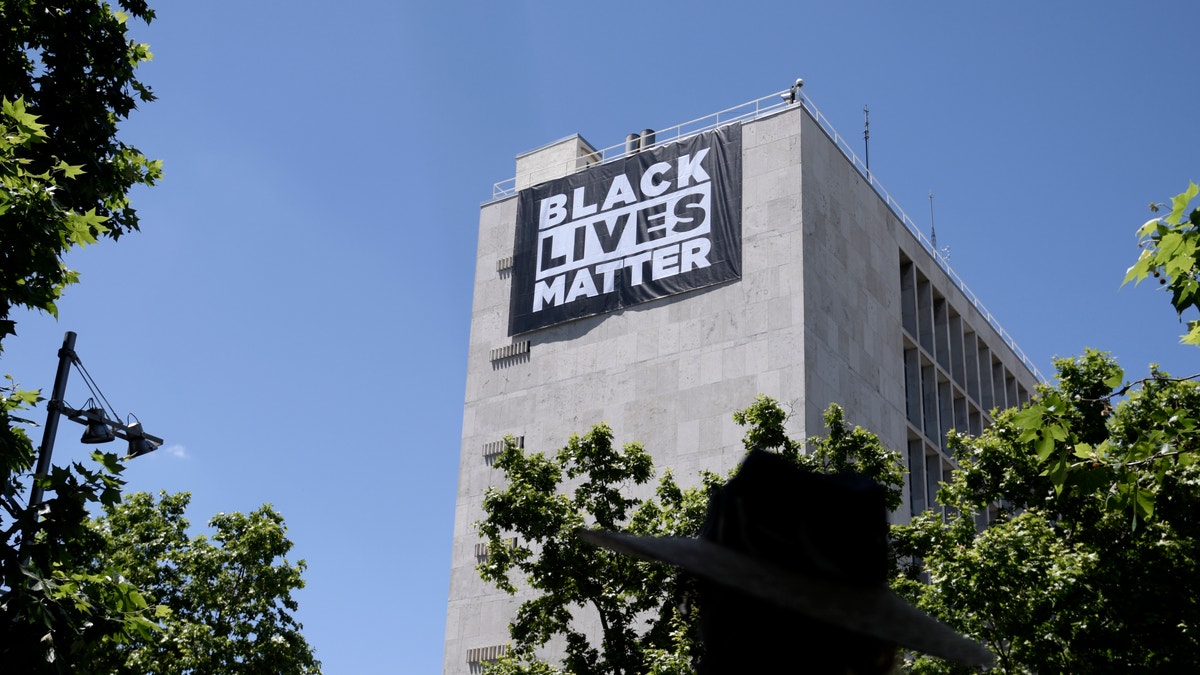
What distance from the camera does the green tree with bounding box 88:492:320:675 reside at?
3039 centimetres

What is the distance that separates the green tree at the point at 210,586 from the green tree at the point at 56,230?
18.8 meters

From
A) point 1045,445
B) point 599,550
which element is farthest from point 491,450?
point 1045,445

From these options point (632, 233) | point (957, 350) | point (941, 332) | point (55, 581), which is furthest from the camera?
point (957, 350)

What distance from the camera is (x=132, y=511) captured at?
1380 inches

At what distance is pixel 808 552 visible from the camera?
276 centimetres

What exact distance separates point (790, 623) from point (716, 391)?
38051mm

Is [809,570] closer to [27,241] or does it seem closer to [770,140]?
[27,241]

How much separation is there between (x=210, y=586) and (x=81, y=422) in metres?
16.5

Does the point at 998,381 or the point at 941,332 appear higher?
the point at 998,381

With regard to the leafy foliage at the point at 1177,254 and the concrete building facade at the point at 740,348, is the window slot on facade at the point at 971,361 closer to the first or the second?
the concrete building facade at the point at 740,348

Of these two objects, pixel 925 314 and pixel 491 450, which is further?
pixel 925 314

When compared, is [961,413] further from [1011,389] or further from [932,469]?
[1011,389]

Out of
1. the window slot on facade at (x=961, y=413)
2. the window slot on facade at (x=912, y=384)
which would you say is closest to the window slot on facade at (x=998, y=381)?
the window slot on facade at (x=961, y=413)

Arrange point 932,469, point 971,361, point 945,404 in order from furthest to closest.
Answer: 1. point 971,361
2. point 945,404
3. point 932,469
